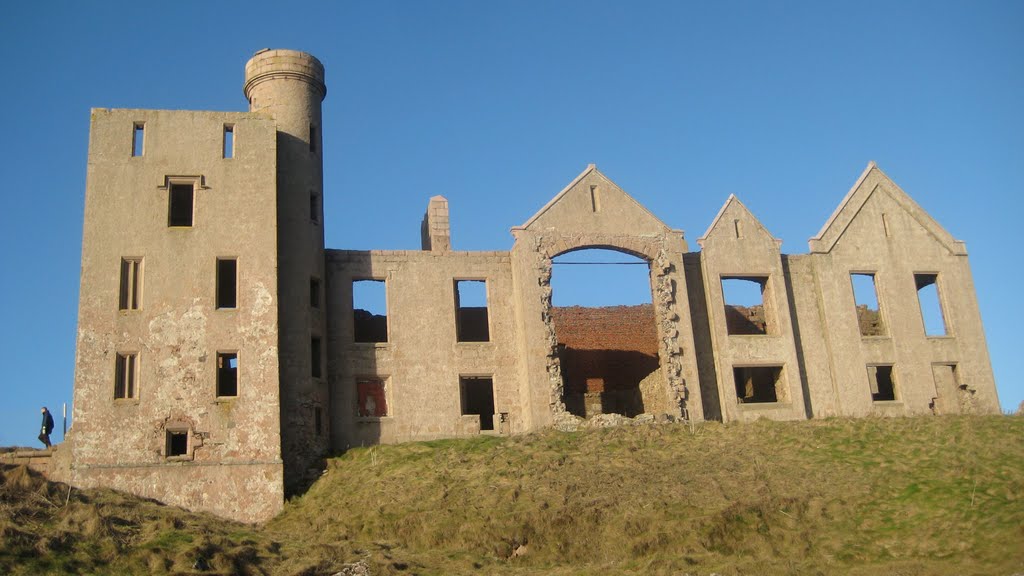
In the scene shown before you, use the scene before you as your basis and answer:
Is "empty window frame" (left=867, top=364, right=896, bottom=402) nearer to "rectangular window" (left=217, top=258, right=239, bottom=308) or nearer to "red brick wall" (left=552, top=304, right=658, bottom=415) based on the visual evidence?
"red brick wall" (left=552, top=304, right=658, bottom=415)

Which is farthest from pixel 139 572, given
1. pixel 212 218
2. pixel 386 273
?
pixel 386 273

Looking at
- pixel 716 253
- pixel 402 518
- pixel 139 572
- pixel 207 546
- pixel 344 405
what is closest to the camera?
pixel 139 572

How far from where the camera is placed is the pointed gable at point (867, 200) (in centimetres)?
3759

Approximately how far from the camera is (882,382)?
132ft

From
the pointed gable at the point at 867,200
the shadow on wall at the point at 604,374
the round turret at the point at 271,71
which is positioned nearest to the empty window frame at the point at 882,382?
the pointed gable at the point at 867,200

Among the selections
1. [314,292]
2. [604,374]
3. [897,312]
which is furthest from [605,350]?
[314,292]

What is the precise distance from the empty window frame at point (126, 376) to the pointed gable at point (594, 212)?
1321cm

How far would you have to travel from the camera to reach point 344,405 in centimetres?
3247

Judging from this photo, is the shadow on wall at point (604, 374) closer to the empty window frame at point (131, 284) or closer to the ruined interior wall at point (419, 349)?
the ruined interior wall at point (419, 349)

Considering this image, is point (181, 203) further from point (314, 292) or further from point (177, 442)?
point (177, 442)

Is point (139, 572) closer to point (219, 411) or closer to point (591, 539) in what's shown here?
point (219, 411)

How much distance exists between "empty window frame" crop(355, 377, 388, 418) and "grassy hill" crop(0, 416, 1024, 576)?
8.59 ft

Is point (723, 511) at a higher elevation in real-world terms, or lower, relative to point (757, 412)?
lower

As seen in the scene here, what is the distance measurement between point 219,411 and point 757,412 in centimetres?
1720
